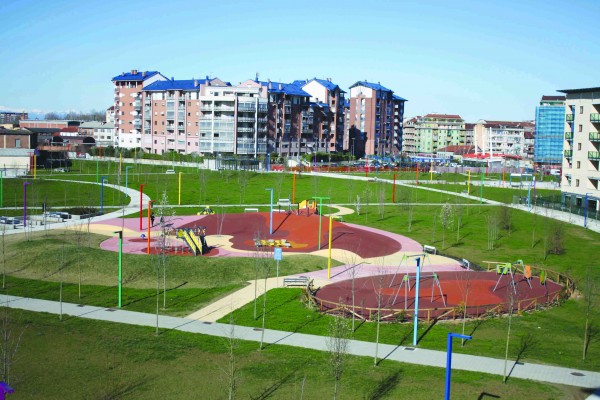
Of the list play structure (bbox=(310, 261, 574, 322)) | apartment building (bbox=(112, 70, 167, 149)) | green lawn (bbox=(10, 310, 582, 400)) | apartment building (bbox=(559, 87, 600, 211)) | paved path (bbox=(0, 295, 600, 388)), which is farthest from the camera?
apartment building (bbox=(112, 70, 167, 149))

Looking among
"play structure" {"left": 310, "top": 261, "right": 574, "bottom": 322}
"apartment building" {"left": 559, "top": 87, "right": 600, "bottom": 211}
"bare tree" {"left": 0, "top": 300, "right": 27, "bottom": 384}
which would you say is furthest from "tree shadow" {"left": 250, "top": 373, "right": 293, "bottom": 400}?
"apartment building" {"left": 559, "top": 87, "right": 600, "bottom": 211}

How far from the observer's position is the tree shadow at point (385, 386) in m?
23.2

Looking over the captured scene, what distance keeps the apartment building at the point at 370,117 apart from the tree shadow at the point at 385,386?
14875cm

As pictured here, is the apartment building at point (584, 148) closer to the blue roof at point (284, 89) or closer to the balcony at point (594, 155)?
the balcony at point (594, 155)

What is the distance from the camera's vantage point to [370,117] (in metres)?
171

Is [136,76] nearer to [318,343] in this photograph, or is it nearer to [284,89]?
[284,89]

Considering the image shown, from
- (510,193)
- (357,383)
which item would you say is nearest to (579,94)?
(510,193)

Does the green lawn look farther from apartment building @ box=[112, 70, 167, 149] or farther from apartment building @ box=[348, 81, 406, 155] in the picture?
apartment building @ box=[348, 81, 406, 155]

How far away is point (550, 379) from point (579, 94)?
60.5 m

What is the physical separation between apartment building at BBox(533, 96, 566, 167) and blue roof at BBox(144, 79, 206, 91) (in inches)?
2962

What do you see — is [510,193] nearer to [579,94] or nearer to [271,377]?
[579,94]

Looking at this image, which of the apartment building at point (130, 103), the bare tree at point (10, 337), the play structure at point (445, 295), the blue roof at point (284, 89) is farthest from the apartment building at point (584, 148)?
the apartment building at point (130, 103)

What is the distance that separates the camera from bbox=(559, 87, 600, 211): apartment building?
74.5 m

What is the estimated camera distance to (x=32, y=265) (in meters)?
42.1
